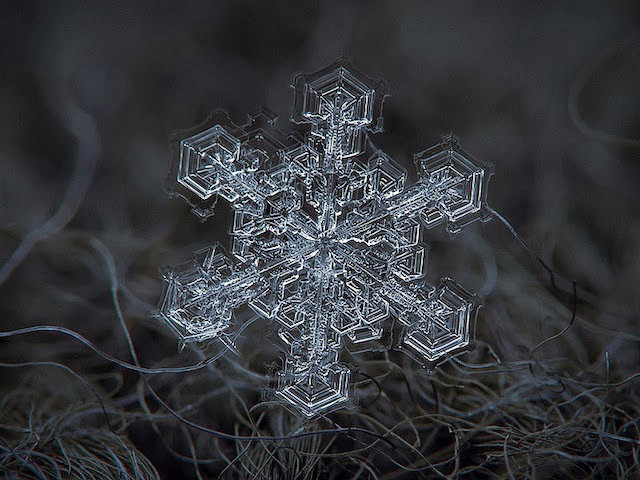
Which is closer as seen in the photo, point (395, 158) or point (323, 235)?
point (323, 235)

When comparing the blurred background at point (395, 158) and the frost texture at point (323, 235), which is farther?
the blurred background at point (395, 158)

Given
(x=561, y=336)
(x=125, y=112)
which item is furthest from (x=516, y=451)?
(x=125, y=112)

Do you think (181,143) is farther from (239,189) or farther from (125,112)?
(125,112)

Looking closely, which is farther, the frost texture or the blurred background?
the blurred background

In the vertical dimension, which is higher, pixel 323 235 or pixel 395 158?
pixel 395 158
